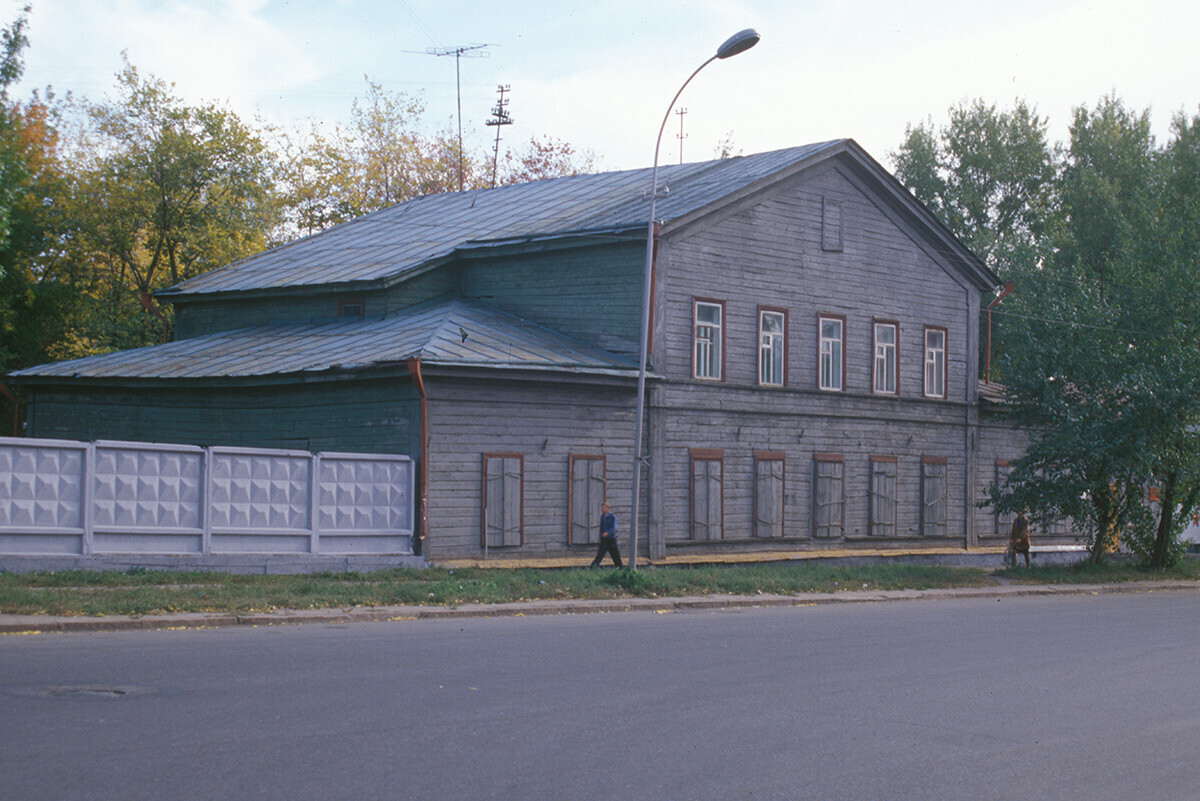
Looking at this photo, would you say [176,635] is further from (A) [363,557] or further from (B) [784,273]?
(B) [784,273]

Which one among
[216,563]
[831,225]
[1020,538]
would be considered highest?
[831,225]

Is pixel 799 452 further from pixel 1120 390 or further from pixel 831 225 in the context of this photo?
pixel 1120 390

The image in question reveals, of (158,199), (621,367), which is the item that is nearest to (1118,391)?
(621,367)

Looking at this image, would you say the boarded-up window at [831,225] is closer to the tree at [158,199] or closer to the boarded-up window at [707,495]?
the boarded-up window at [707,495]

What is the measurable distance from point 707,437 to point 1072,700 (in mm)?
17710

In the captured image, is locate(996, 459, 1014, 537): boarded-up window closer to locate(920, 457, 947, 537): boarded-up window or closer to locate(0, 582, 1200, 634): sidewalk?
locate(920, 457, 947, 537): boarded-up window

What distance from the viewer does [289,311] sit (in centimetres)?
3145

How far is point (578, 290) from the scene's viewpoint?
27828 mm

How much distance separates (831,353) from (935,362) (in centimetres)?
439

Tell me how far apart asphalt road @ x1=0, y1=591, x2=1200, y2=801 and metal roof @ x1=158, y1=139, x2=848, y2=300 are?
15.1m

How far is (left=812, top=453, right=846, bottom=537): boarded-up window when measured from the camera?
3033 centimetres

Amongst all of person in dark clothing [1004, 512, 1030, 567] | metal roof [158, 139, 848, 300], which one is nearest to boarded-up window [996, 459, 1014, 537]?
person in dark clothing [1004, 512, 1030, 567]

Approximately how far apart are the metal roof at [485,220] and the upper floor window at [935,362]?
21.3ft

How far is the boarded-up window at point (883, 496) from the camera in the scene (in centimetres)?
3170
